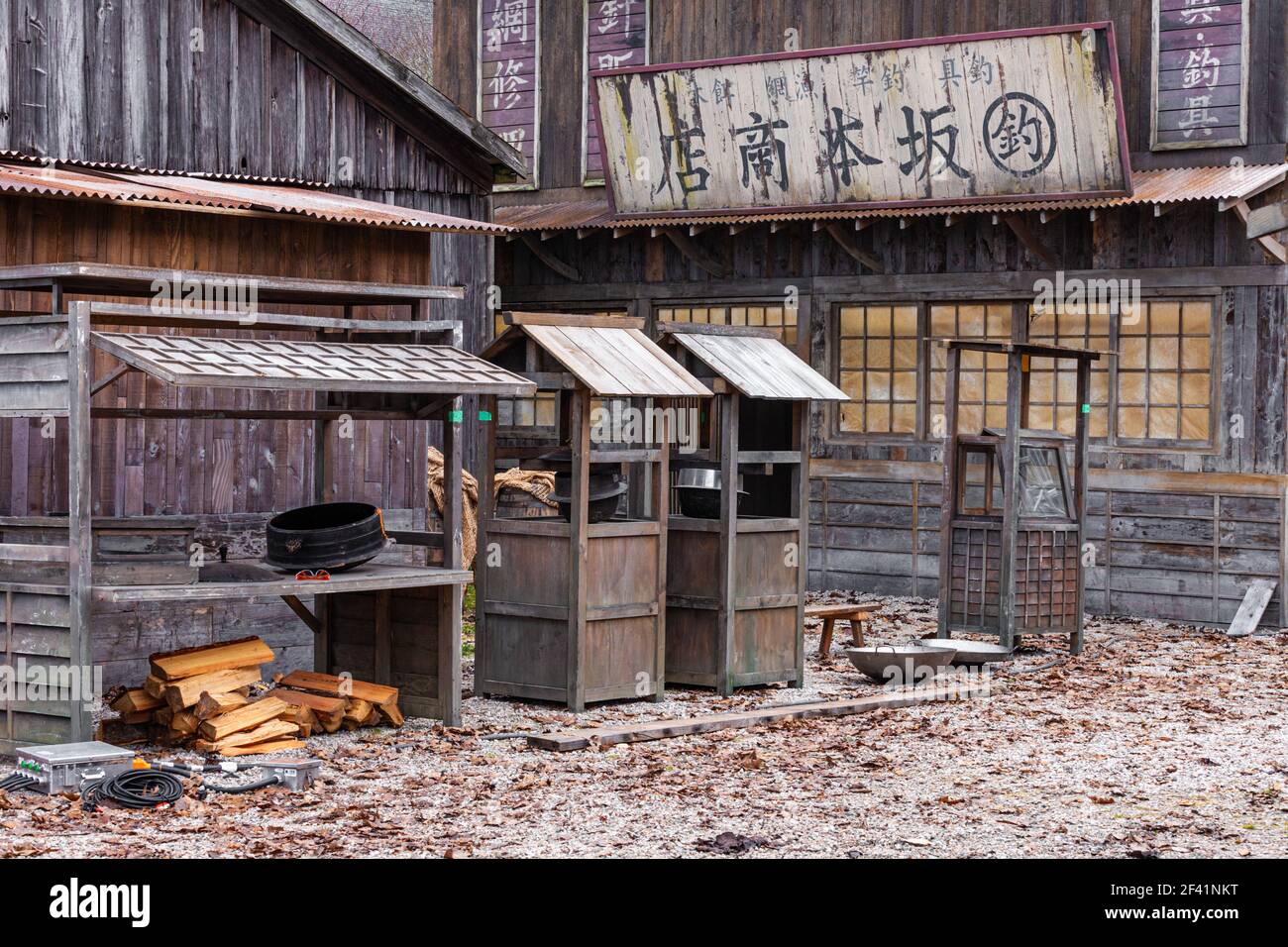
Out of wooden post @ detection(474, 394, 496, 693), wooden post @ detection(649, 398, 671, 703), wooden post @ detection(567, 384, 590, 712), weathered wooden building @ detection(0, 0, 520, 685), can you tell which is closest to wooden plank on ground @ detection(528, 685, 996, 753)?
wooden post @ detection(567, 384, 590, 712)

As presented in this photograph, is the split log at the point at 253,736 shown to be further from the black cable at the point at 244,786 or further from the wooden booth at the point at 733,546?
the wooden booth at the point at 733,546

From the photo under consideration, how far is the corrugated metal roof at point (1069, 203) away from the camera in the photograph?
48.6 feet

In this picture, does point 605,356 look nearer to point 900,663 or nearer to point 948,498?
point 900,663

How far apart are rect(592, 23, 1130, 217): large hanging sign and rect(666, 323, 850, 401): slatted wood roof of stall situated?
3957 mm

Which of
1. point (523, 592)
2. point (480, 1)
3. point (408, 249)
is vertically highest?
point (480, 1)

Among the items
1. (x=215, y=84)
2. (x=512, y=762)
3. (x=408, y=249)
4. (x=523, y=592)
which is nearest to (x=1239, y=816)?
(x=512, y=762)

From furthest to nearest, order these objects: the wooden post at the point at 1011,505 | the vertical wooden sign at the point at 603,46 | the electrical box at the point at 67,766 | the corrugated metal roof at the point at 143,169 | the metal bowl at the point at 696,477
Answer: the vertical wooden sign at the point at 603,46
the wooden post at the point at 1011,505
the metal bowl at the point at 696,477
the corrugated metal roof at the point at 143,169
the electrical box at the point at 67,766

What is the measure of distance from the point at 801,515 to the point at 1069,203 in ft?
15.9

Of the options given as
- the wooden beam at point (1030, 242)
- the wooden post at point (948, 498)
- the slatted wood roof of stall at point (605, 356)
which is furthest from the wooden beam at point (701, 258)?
the slatted wood roof of stall at point (605, 356)

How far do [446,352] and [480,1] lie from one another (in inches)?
417

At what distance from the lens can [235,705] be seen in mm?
9781

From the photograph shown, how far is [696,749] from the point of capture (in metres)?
9.88

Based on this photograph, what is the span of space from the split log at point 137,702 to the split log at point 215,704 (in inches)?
12.4

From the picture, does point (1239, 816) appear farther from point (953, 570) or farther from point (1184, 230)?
point (1184, 230)
